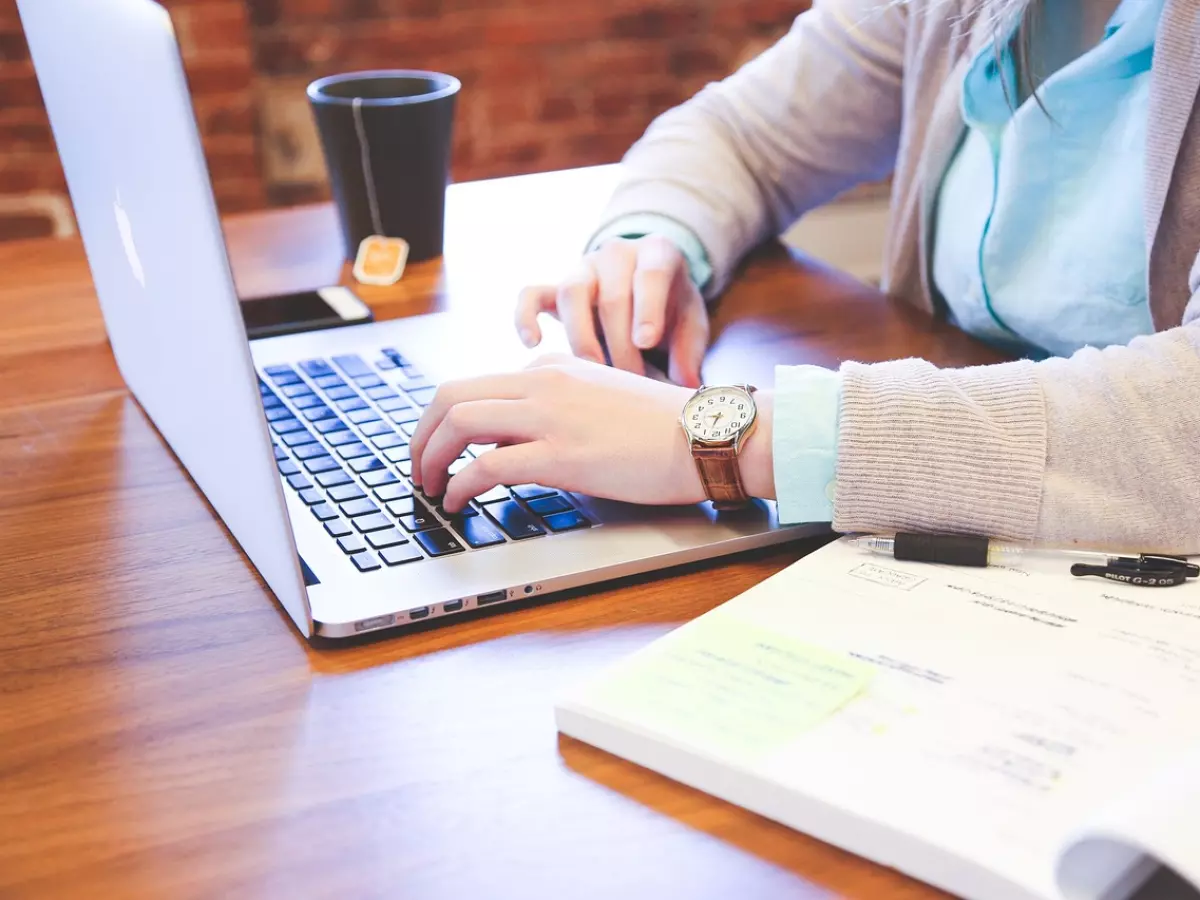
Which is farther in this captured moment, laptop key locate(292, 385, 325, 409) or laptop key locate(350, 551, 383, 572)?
laptop key locate(292, 385, 325, 409)

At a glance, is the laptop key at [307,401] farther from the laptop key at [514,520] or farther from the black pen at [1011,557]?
the black pen at [1011,557]

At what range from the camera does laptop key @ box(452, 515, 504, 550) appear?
666 millimetres

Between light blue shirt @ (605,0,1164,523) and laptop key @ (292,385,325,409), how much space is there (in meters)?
0.50

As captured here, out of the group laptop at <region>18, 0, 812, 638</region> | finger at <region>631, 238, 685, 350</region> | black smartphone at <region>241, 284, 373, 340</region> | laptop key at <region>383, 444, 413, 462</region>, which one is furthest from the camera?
black smartphone at <region>241, 284, 373, 340</region>

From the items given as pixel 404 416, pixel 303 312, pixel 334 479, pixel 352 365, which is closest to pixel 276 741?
pixel 334 479

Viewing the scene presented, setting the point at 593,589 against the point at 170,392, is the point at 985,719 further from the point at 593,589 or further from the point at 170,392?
the point at 170,392

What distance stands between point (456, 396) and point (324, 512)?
0.10 m

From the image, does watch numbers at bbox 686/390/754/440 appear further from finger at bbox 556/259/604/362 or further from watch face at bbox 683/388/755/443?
finger at bbox 556/259/604/362

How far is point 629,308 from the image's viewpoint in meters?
0.93

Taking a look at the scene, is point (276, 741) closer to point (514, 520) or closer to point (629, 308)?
point (514, 520)

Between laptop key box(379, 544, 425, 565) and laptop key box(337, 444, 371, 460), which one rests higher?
laptop key box(337, 444, 371, 460)

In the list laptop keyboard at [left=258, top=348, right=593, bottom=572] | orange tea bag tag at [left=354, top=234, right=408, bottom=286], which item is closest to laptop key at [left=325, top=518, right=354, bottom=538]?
laptop keyboard at [left=258, top=348, right=593, bottom=572]

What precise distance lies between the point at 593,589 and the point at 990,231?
48 centimetres


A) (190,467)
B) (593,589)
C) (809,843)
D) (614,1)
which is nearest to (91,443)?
(190,467)
